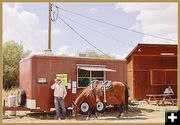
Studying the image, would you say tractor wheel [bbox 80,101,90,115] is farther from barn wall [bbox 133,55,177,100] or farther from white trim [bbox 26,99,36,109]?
barn wall [bbox 133,55,177,100]

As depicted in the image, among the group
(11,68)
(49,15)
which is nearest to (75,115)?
(49,15)

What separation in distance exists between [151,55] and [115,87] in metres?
7.77

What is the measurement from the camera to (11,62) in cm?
3609

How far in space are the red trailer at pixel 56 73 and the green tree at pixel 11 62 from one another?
16.8 m

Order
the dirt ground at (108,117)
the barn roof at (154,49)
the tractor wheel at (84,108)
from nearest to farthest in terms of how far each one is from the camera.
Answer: the dirt ground at (108,117)
the tractor wheel at (84,108)
the barn roof at (154,49)

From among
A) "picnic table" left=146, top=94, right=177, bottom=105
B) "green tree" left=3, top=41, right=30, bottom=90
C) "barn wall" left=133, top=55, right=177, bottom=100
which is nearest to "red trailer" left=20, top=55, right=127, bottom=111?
"picnic table" left=146, top=94, right=177, bottom=105

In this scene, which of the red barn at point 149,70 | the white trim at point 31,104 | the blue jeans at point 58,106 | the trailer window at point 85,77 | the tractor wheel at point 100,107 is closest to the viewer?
the blue jeans at point 58,106

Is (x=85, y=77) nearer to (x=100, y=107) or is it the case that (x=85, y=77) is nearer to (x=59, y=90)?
(x=100, y=107)

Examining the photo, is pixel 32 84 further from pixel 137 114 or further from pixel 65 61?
pixel 137 114

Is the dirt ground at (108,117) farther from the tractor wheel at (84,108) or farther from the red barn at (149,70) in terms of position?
the red barn at (149,70)

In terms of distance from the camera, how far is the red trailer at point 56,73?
15.7 m

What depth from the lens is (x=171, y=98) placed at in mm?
22797

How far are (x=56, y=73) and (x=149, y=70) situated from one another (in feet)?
28.6

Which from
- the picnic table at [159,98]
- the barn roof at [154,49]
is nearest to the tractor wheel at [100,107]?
the picnic table at [159,98]
